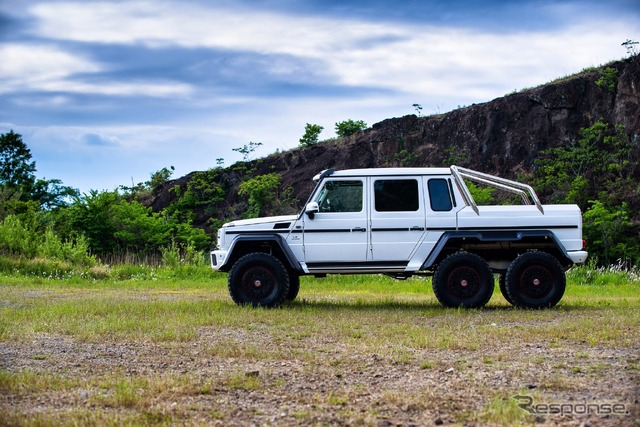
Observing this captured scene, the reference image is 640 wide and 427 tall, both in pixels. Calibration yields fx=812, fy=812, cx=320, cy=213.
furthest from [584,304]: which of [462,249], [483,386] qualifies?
[483,386]

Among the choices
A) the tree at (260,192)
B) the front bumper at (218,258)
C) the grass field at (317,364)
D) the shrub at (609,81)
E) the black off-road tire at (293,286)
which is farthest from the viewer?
the tree at (260,192)

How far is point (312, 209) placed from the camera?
13.9 meters

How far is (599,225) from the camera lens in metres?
29.3

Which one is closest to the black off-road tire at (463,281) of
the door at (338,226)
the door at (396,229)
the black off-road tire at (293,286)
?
the door at (396,229)

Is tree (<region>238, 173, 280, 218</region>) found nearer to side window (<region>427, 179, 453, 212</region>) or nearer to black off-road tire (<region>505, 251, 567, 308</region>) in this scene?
side window (<region>427, 179, 453, 212</region>)

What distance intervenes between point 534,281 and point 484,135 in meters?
26.2

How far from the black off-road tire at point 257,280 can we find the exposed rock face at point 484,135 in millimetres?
24906

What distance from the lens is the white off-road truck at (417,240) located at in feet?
45.1

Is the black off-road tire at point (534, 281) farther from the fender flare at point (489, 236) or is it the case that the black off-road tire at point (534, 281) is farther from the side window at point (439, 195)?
the side window at point (439, 195)

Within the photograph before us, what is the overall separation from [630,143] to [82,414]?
32.3 m

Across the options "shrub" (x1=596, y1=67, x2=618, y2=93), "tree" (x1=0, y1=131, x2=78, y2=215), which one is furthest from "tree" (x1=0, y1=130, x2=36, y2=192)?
"shrub" (x1=596, y1=67, x2=618, y2=93)

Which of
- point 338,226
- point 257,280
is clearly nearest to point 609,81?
point 338,226

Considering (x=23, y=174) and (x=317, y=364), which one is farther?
(x=23, y=174)

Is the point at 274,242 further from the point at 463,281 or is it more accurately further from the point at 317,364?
the point at 317,364
